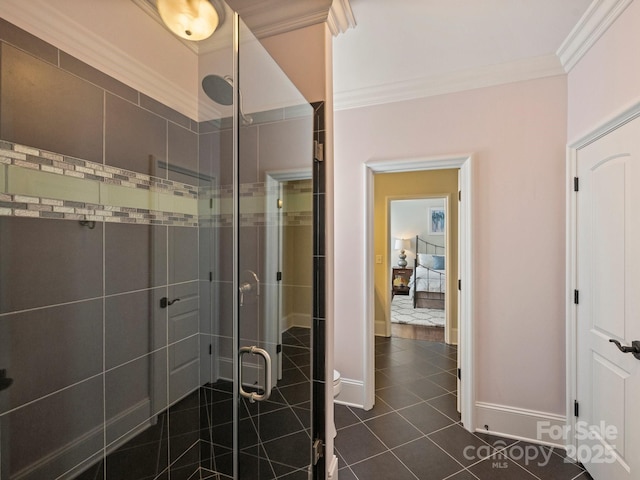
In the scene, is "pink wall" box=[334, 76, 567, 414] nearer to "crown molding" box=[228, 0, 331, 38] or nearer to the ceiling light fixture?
"crown molding" box=[228, 0, 331, 38]

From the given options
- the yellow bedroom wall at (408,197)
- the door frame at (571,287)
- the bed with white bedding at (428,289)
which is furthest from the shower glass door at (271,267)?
the bed with white bedding at (428,289)

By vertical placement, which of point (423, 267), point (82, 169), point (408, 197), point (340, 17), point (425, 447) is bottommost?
point (425, 447)

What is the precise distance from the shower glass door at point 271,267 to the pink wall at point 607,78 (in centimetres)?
158

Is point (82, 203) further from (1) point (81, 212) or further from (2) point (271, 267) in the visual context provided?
(2) point (271, 267)

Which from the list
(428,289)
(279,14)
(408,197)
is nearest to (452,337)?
(408,197)

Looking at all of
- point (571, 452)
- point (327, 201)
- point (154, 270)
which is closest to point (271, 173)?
point (327, 201)

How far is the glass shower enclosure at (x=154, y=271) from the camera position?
1055 mm

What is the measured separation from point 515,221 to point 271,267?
5.96 ft

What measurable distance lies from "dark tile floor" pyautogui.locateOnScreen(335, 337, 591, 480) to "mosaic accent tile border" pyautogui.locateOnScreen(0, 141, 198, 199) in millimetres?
1967

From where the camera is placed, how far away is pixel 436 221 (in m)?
7.61

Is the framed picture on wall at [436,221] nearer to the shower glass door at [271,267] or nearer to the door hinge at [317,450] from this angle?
the shower glass door at [271,267]

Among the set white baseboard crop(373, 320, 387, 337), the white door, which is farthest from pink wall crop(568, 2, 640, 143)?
white baseboard crop(373, 320, 387, 337)

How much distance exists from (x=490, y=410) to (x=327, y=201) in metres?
1.99

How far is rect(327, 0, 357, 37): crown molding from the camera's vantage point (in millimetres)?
1530
